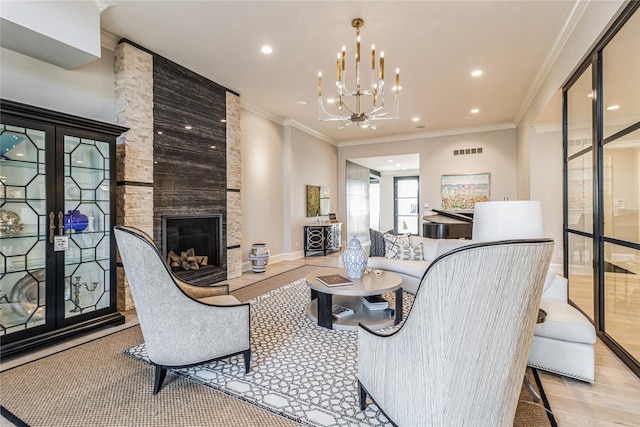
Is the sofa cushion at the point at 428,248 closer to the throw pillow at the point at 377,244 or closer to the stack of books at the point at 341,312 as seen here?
the throw pillow at the point at 377,244

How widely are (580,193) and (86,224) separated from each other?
5085 mm

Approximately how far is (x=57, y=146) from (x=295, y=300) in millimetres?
2840

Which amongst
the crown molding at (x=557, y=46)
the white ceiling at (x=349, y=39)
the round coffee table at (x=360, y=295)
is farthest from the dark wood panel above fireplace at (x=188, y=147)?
the crown molding at (x=557, y=46)

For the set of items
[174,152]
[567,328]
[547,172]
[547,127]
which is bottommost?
[567,328]

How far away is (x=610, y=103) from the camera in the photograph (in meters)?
2.54

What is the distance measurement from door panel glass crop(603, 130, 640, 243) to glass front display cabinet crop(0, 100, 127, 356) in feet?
14.4

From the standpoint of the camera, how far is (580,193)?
337 centimetres

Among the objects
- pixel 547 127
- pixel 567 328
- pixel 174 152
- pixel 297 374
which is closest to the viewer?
pixel 567 328

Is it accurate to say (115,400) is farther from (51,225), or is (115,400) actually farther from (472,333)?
(472,333)

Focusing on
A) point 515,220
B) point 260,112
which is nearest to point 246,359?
point 515,220

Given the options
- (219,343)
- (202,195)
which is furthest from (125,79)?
(219,343)

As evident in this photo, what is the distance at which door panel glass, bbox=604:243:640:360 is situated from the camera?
2.28 metres

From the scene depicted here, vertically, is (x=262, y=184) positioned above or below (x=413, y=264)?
above

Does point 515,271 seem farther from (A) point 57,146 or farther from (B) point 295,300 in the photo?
(A) point 57,146
